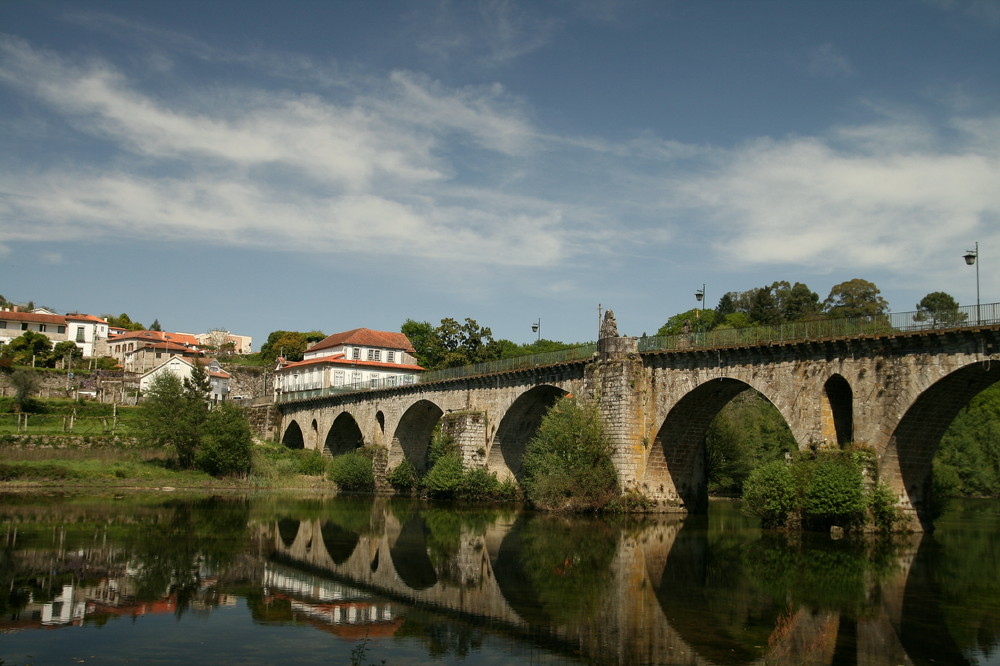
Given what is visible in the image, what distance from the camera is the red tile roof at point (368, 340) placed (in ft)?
281

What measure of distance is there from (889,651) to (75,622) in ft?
49.8

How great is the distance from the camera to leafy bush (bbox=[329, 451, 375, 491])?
63.1 m

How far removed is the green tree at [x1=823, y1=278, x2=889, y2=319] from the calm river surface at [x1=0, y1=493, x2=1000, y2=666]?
63808mm

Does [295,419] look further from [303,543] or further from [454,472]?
[303,543]

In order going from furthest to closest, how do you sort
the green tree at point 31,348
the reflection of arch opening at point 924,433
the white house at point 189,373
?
the green tree at point 31,348, the white house at point 189,373, the reflection of arch opening at point 924,433

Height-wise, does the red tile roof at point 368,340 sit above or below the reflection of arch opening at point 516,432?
above

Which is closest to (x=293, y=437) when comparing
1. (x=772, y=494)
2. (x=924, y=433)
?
(x=772, y=494)

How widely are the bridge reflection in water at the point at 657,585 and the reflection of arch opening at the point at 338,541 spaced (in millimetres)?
74

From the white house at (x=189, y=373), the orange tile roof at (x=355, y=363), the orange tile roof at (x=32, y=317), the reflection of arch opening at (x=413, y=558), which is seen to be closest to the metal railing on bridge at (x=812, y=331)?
the reflection of arch opening at (x=413, y=558)

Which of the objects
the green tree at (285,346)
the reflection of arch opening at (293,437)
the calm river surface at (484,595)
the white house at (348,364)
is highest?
the green tree at (285,346)

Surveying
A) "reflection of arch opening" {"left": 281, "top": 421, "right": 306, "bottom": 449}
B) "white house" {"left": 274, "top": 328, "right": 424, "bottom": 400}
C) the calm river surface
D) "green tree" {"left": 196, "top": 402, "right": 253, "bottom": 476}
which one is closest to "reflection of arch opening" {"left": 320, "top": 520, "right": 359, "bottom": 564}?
the calm river surface

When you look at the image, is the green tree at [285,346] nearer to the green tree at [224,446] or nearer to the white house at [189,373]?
the white house at [189,373]

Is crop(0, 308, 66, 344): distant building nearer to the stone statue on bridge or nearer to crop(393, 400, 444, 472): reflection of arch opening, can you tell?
crop(393, 400, 444, 472): reflection of arch opening

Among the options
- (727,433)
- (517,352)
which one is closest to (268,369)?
(517,352)
